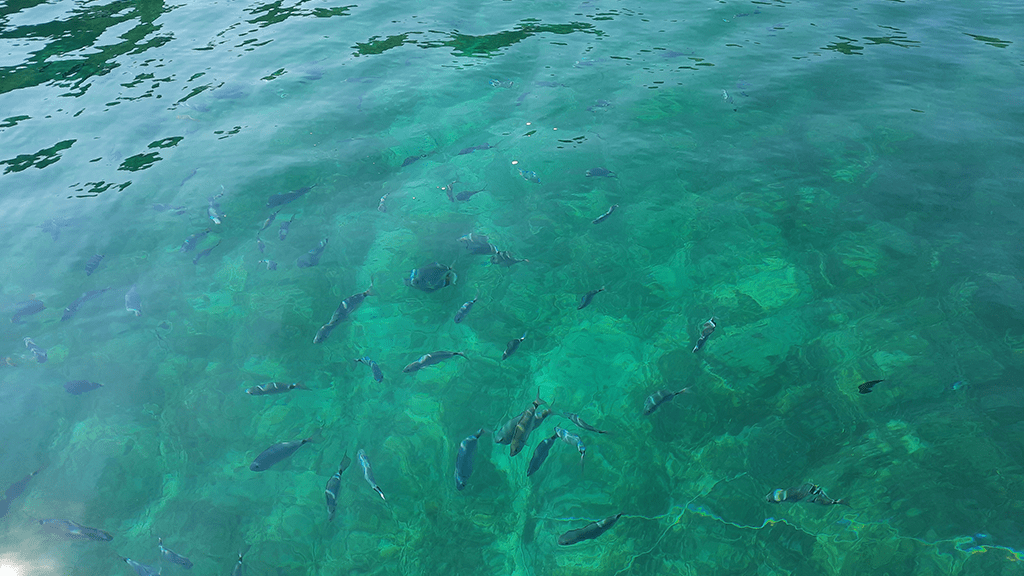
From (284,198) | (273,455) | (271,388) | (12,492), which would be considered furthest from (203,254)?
(273,455)

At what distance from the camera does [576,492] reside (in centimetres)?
597

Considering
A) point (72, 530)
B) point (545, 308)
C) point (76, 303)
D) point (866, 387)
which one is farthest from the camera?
point (76, 303)

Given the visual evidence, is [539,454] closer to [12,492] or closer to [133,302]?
[12,492]

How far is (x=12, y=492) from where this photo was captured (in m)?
6.21

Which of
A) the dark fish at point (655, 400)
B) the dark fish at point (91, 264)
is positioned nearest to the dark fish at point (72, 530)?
the dark fish at point (91, 264)

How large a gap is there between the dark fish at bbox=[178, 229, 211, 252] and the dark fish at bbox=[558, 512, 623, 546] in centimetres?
813

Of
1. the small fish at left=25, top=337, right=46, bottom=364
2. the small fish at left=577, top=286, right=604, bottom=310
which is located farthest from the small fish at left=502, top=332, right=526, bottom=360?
the small fish at left=25, top=337, right=46, bottom=364

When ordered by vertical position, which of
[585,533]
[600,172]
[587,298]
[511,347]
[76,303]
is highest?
[600,172]

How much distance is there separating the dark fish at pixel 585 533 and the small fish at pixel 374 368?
10.6ft

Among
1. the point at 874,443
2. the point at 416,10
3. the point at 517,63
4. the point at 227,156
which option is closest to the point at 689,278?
the point at 874,443

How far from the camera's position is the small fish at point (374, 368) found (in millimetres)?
7141

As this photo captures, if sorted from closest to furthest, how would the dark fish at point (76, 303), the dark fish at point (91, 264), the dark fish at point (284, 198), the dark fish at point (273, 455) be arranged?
1. the dark fish at point (273, 455)
2. the dark fish at point (76, 303)
3. the dark fish at point (91, 264)
4. the dark fish at point (284, 198)

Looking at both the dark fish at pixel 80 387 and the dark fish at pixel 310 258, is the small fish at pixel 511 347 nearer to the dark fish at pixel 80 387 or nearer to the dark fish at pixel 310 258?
the dark fish at pixel 310 258

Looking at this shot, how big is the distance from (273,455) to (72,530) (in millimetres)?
2226
